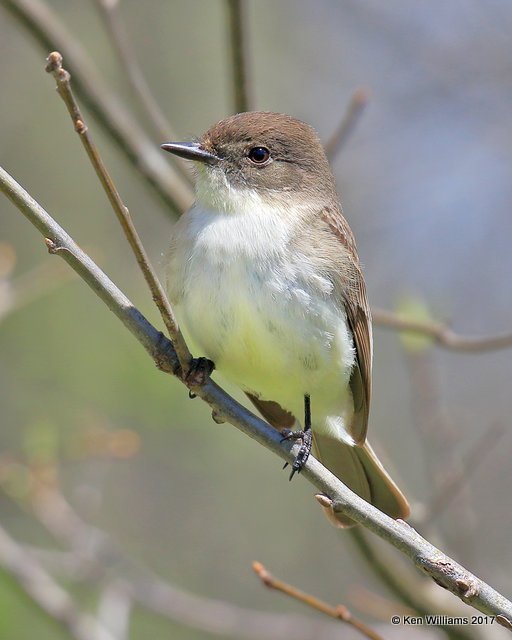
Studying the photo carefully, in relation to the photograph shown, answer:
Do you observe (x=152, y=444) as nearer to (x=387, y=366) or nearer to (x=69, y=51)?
(x=387, y=366)

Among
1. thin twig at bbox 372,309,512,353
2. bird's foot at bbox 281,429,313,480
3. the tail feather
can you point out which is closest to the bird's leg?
bird's foot at bbox 281,429,313,480

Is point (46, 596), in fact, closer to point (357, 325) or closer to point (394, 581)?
point (394, 581)

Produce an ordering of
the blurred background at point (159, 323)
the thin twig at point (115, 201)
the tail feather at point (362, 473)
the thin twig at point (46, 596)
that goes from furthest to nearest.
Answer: the blurred background at point (159, 323) → the thin twig at point (46, 596) → the tail feather at point (362, 473) → the thin twig at point (115, 201)

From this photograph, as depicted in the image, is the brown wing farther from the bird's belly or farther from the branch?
the branch

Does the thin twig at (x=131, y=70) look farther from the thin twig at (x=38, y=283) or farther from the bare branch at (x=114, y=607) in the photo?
the bare branch at (x=114, y=607)

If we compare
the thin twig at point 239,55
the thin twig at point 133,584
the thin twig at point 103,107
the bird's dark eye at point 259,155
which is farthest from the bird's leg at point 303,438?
the thin twig at point 239,55
